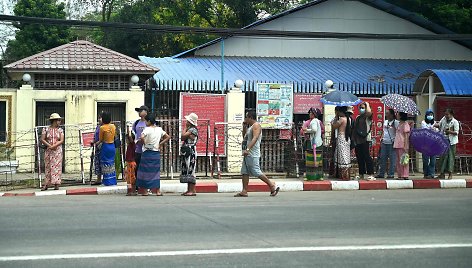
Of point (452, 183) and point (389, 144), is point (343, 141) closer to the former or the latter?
point (389, 144)

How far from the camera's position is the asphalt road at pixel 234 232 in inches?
295

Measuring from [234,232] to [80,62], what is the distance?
10849 millimetres

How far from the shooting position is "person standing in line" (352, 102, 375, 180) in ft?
54.1

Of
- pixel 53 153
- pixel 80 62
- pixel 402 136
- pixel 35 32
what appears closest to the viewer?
pixel 53 153

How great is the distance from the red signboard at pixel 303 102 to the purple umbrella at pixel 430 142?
3.87 m

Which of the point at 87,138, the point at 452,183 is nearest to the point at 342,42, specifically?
the point at 452,183

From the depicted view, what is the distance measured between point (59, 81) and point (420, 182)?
32.4 feet

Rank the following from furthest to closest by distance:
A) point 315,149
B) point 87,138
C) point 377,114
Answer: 1. point 377,114
2. point 87,138
3. point 315,149

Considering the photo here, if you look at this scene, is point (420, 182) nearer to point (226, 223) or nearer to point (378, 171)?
point (378, 171)

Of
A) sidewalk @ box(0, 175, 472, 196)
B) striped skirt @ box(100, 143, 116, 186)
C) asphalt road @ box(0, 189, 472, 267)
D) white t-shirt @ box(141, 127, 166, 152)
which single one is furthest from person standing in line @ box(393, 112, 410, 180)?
striped skirt @ box(100, 143, 116, 186)

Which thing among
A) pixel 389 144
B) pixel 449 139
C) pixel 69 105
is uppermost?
pixel 69 105

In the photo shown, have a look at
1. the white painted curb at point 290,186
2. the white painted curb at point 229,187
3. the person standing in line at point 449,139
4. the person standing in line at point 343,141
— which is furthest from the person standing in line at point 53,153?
the person standing in line at point 449,139

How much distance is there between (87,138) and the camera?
16656mm

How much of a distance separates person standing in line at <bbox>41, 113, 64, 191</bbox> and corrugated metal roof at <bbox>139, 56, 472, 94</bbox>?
5241mm
